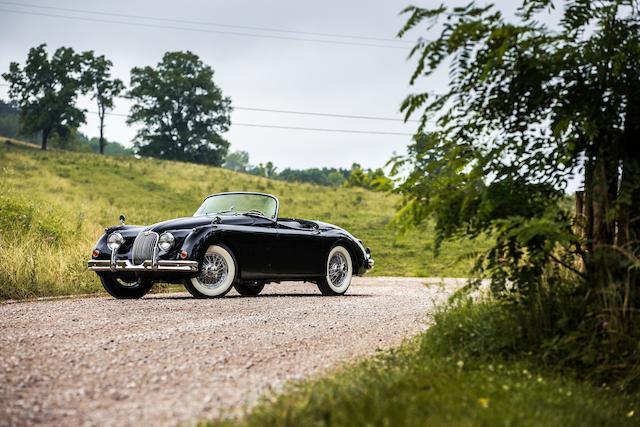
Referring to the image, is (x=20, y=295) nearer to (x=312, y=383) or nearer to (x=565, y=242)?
(x=312, y=383)

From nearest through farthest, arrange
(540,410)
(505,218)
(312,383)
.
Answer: (540,410) < (312,383) < (505,218)

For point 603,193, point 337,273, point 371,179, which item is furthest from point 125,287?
point 603,193

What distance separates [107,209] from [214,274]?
1821 cm

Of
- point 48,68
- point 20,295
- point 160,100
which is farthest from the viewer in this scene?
point 160,100

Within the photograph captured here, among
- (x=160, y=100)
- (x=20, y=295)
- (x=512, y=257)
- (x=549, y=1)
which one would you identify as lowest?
(x=20, y=295)

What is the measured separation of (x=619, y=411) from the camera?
5.14 metres

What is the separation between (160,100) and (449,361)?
2682 inches

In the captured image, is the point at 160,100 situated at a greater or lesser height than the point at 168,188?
greater

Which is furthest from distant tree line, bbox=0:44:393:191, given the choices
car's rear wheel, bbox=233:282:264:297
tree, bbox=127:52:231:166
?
car's rear wheel, bbox=233:282:264:297

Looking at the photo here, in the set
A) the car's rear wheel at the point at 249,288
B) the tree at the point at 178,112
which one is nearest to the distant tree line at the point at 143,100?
the tree at the point at 178,112

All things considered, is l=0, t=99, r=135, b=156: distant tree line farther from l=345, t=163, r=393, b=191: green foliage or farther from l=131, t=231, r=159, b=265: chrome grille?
l=345, t=163, r=393, b=191: green foliage

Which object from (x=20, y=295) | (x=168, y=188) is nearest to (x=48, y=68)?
(x=168, y=188)

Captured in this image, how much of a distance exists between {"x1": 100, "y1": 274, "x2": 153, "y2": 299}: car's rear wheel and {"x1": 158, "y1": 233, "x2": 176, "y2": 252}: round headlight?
4.25 feet

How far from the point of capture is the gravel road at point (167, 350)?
4434mm
